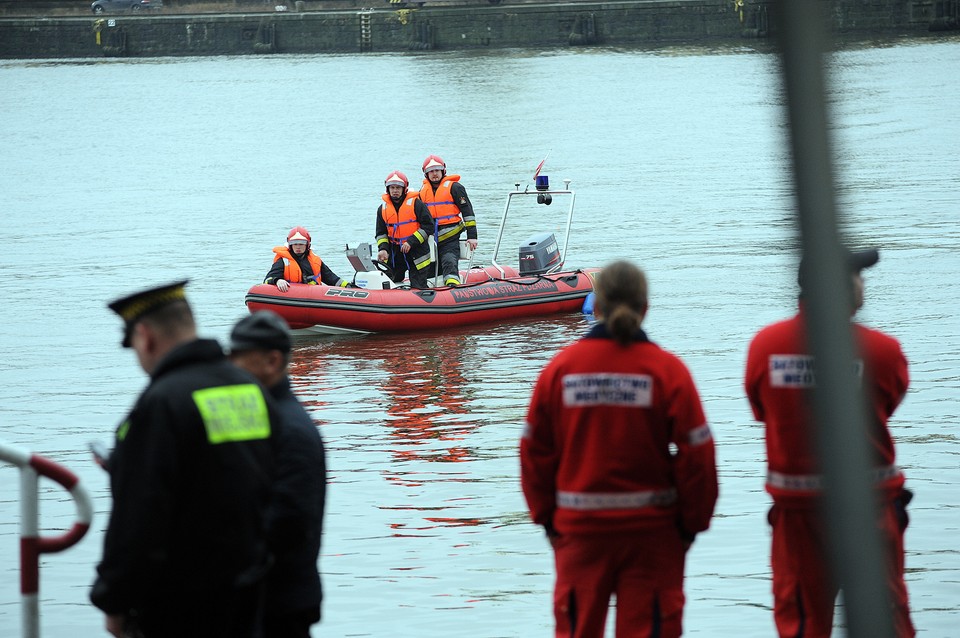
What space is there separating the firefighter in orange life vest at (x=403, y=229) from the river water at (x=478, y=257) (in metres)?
0.91

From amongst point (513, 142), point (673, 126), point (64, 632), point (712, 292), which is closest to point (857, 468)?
point (64, 632)

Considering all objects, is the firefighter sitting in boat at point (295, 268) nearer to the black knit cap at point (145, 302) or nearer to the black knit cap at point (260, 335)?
the black knit cap at point (260, 335)

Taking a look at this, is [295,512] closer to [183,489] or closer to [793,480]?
[183,489]

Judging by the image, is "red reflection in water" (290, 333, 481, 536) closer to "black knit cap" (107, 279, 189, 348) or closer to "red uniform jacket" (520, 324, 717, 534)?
"red uniform jacket" (520, 324, 717, 534)

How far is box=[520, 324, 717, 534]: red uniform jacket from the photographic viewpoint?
374 cm

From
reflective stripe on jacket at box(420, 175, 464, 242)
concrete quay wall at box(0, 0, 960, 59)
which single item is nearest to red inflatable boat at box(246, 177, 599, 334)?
reflective stripe on jacket at box(420, 175, 464, 242)

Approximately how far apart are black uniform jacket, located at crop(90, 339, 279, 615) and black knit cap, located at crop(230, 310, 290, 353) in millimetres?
437

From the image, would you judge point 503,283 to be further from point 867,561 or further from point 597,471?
point 867,561

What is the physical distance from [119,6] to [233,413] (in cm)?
6956

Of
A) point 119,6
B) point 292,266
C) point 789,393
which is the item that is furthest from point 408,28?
point 789,393

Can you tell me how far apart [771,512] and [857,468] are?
8.48ft

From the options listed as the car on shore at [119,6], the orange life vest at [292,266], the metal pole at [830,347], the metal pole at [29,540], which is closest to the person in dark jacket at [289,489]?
the metal pole at [29,540]

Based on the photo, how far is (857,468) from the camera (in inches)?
63.6

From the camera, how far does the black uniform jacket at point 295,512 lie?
3.56 metres
